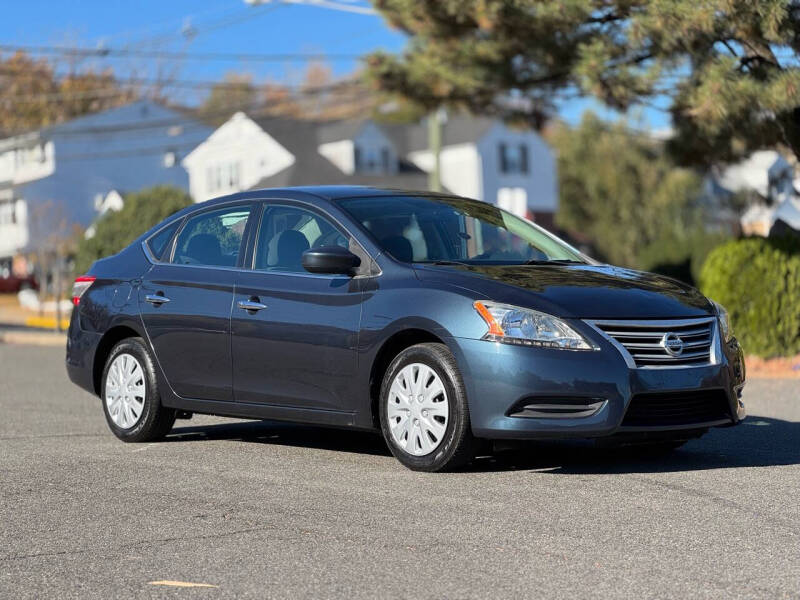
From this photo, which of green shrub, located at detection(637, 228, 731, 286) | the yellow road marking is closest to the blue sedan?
the yellow road marking

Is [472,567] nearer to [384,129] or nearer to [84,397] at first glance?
[84,397]

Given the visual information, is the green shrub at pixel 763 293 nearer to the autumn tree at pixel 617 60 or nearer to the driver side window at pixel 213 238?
the autumn tree at pixel 617 60

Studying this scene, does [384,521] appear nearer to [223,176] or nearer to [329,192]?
[329,192]

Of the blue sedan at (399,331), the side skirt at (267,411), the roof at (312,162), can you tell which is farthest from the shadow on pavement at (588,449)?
the roof at (312,162)

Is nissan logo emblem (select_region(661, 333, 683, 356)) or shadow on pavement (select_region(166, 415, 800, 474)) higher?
nissan logo emblem (select_region(661, 333, 683, 356))

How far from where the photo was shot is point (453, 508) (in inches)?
266

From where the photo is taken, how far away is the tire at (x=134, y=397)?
30.8ft

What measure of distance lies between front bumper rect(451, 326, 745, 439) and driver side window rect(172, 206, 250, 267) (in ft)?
7.19

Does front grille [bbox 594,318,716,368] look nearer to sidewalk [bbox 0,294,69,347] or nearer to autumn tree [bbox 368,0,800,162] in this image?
autumn tree [bbox 368,0,800,162]

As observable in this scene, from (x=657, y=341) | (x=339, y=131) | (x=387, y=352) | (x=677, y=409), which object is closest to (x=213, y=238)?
(x=387, y=352)

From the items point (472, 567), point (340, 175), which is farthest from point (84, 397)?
point (340, 175)

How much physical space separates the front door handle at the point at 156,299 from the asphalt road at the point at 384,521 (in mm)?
973

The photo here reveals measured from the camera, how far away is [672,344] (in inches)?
301

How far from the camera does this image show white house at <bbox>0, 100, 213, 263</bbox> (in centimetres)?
7250
